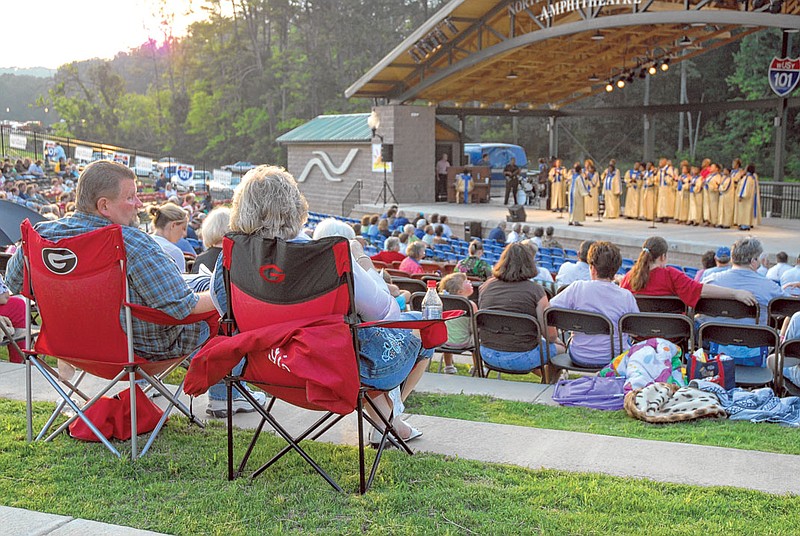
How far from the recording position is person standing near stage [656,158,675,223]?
886 inches

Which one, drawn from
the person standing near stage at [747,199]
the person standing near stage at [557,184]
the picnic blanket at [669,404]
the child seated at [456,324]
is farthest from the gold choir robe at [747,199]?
the picnic blanket at [669,404]

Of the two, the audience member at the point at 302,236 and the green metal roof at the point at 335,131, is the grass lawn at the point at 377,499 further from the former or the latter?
the green metal roof at the point at 335,131

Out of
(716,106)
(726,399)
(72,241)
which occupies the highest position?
(716,106)

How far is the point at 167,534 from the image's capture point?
323 centimetres

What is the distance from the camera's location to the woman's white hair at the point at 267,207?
3.77 metres

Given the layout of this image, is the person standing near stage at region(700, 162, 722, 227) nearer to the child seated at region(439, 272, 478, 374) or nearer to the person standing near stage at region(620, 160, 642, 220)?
the person standing near stage at region(620, 160, 642, 220)

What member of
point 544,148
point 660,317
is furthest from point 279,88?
point 660,317

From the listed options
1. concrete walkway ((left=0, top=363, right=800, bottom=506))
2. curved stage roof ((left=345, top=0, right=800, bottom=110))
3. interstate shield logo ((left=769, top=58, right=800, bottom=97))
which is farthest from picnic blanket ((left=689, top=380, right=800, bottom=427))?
interstate shield logo ((left=769, top=58, right=800, bottom=97))

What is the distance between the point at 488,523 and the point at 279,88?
6237 cm

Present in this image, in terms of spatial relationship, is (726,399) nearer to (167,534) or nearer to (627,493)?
(627,493)

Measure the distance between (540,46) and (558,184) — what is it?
4.60m

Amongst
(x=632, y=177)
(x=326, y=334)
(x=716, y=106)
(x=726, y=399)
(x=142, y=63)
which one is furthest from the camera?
(x=142, y=63)

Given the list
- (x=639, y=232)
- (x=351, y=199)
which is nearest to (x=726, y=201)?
(x=639, y=232)

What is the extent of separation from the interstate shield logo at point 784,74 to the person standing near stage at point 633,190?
13.8ft
